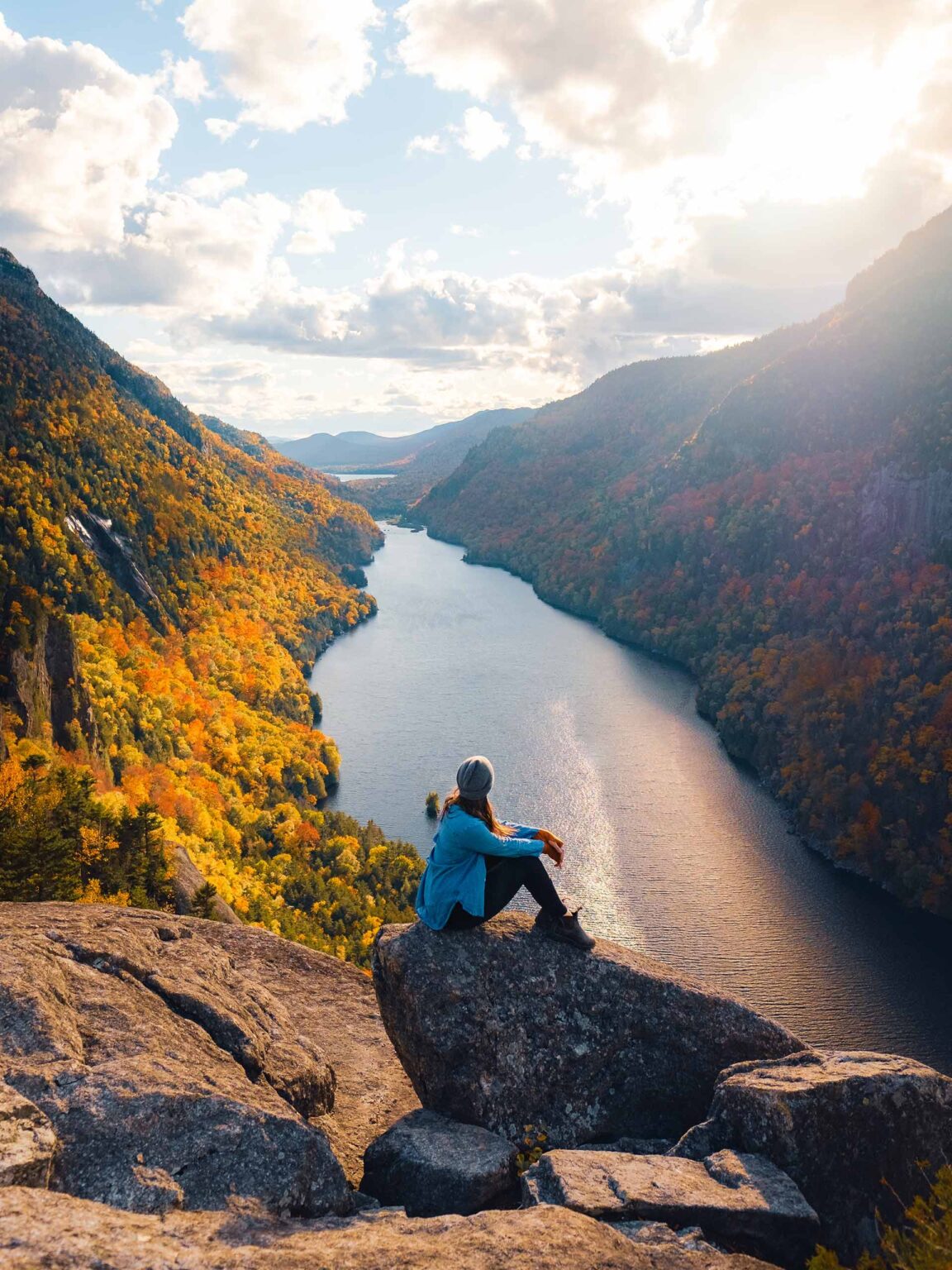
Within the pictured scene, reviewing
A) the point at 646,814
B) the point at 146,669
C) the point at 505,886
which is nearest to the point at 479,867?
the point at 505,886

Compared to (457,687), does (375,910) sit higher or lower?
lower

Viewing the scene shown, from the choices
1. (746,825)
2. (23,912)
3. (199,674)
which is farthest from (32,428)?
(23,912)

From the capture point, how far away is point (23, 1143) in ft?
20.3

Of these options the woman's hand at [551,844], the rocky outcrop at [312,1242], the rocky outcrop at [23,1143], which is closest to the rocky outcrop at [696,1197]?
the rocky outcrop at [312,1242]

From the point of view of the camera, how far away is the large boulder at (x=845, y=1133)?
27.5 feet

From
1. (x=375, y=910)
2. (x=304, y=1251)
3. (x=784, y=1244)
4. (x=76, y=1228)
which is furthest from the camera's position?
(x=375, y=910)

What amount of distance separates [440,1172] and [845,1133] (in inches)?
182

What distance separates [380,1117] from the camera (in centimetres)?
1072

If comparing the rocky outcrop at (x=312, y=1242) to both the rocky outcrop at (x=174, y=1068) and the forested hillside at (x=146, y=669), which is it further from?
the forested hillside at (x=146, y=669)

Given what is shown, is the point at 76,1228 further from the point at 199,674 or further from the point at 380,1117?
the point at 199,674

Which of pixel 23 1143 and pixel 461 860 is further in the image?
pixel 461 860

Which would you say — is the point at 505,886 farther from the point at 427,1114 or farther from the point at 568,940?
the point at 427,1114

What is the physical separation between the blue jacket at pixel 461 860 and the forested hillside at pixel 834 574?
6463 centimetres

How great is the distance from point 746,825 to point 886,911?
48.1 feet
